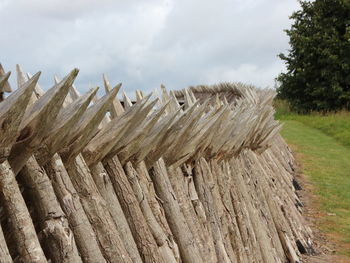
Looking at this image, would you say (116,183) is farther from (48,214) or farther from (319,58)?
(319,58)

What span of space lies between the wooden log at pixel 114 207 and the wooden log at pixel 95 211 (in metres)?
0.14

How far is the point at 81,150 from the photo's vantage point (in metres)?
2.42

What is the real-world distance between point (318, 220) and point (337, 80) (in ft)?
72.0

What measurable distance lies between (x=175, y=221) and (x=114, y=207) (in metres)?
0.71

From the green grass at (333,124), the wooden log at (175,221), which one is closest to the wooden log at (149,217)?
the wooden log at (175,221)

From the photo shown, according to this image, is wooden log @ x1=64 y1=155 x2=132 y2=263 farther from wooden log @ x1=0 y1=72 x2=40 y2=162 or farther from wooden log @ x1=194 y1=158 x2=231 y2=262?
wooden log @ x1=194 y1=158 x2=231 y2=262

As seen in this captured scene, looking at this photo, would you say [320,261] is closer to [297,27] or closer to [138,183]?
[138,183]

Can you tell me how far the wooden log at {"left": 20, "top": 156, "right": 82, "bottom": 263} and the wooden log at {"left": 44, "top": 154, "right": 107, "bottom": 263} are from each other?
0.37ft

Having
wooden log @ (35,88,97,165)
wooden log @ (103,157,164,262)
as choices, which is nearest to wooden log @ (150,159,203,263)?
wooden log @ (103,157,164,262)

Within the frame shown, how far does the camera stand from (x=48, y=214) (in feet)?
7.06

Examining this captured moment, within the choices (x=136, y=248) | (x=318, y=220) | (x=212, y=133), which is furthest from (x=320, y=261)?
(x=136, y=248)

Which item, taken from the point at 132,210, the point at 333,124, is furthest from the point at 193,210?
the point at 333,124

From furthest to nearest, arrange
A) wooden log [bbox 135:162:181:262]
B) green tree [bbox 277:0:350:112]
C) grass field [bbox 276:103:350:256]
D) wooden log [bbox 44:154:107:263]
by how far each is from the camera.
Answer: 1. green tree [bbox 277:0:350:112]
2. grass field [bbox 276:103:350:256]
3. wooden log [bbox 135:162:181:262]
4. wooden log [bbox 44:154:107:263]

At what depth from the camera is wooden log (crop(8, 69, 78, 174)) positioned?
2000mm
